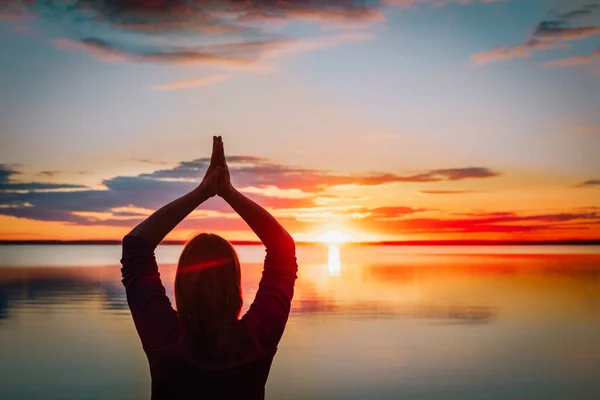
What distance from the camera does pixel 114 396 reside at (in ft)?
39.3

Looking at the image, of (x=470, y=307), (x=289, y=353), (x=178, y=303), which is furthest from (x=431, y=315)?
(x=178, y=303)

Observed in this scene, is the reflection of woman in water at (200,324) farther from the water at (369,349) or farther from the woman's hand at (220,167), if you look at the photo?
the water at (369,349)

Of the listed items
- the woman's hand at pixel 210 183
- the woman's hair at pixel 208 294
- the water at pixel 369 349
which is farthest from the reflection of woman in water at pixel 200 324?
the water at pixel 369 349

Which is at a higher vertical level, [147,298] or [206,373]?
[147,298]

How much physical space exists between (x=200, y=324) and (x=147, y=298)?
0.78ft

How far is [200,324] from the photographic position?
253cm

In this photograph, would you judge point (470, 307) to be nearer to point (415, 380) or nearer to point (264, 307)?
point (415, 380)

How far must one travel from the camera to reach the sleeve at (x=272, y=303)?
103 inches

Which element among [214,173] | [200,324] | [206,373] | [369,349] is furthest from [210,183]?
[369,349]

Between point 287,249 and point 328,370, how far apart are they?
11.7 m

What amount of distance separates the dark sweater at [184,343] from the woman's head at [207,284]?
2.5 inches

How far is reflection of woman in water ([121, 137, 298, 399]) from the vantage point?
249 centimetres

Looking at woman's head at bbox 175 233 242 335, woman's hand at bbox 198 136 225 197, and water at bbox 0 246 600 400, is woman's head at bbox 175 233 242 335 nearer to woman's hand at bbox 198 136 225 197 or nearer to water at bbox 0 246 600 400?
woman's hand at bbox 198 136 225 197

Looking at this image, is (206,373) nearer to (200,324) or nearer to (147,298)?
(200,324)
